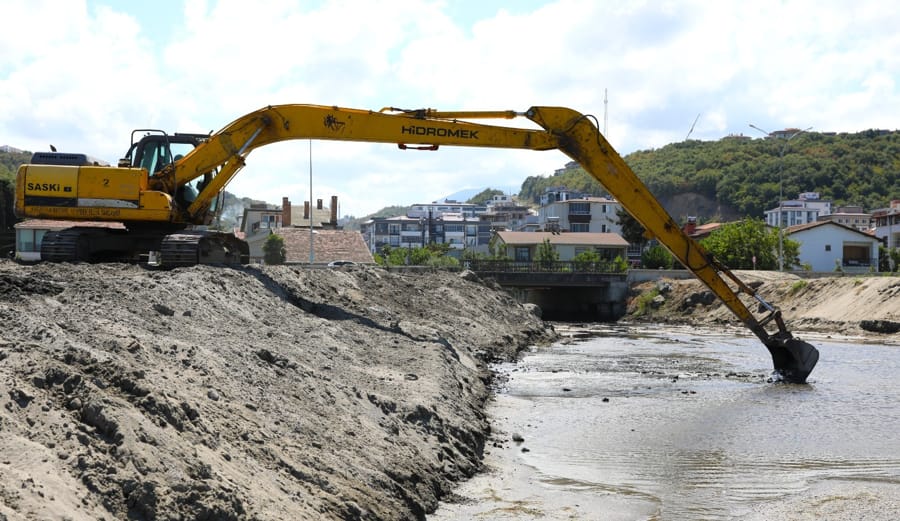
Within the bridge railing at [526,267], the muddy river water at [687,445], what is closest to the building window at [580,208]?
the bridge railing at [526,267]

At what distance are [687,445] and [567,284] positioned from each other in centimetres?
5033

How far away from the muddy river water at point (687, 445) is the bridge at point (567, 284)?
120ft

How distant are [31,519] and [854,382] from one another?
23.0 metres

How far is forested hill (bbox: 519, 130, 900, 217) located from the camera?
155 m

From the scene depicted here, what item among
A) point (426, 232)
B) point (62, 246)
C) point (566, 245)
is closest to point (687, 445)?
point (62, 246)

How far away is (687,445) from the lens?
617 inches

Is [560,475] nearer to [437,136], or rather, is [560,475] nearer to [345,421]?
[345,421]

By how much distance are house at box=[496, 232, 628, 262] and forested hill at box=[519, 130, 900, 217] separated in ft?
189

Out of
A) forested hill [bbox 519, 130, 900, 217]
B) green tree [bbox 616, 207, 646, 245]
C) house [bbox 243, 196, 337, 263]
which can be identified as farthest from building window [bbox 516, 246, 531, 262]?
forested hill [bbox 519, 130, 900, 217]

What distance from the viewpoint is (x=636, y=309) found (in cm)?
6562

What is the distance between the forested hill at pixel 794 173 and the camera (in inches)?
6107

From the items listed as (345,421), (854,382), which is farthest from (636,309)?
(345,421)

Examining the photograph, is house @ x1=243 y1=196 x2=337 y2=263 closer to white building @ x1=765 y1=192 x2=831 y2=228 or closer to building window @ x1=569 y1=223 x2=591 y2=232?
building window @ x1=569 y1=223 x2=591 y2=232

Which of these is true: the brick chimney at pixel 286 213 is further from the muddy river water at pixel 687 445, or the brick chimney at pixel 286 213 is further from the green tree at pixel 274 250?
the muddy river water at pixel 687 445
